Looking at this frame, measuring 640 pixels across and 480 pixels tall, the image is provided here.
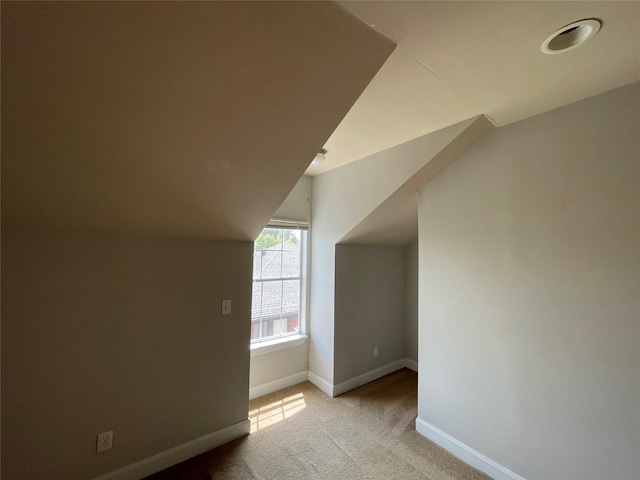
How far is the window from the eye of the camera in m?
3.03

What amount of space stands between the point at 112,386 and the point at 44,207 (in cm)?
119

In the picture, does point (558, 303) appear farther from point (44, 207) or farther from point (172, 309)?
point (44, 207)

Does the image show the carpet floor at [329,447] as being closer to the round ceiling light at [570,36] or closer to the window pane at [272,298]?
the window pane at [272,298]

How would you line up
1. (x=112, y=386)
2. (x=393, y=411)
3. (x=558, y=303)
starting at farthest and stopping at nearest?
(x=393, y=411)
(x=112, y=386)
(x=558, y=303)

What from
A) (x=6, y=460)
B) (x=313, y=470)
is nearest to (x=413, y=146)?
(x=313, y=470)

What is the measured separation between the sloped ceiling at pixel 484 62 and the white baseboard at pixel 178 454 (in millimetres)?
2580

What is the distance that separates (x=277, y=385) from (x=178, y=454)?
3.91 ft

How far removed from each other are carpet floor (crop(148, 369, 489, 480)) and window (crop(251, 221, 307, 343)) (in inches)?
28.5

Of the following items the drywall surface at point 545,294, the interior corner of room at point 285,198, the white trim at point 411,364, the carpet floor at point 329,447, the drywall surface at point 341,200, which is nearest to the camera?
the interior corner of room at point 285,198

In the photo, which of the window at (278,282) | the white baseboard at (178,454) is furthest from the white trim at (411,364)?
the white baseboard at (178,454)

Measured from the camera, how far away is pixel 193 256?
2.12 metres

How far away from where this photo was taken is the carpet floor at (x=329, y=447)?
1.93 metres

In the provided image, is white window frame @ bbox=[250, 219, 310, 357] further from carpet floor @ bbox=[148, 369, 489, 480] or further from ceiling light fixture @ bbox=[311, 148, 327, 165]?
ceiling light fixture @ bbox=[311, 148, 327, 165]

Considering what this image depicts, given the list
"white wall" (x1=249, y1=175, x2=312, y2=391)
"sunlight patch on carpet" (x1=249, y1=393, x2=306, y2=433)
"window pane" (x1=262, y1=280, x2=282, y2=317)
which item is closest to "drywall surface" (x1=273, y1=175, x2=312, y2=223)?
"white wall" (x1=249, y1=175, x2=312, y2=391)
